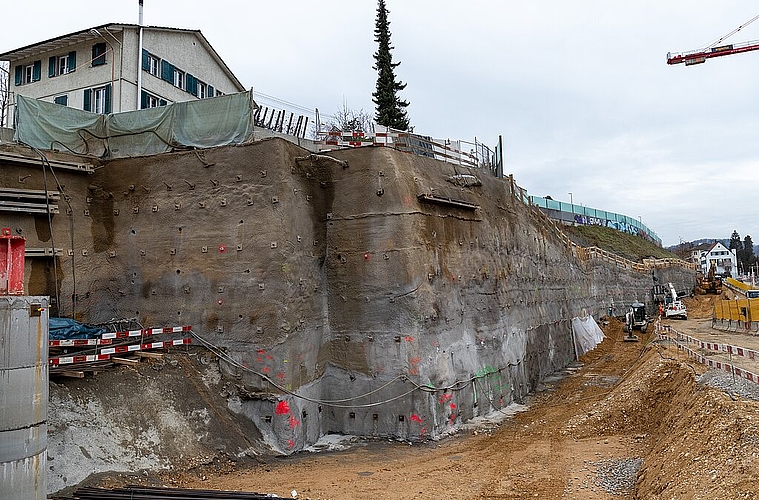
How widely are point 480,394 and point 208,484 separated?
380 inches

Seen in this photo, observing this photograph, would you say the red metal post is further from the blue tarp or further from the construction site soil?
the blue tarp

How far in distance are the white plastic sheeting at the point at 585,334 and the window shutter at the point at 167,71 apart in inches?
965

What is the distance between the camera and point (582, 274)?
35.1 meters

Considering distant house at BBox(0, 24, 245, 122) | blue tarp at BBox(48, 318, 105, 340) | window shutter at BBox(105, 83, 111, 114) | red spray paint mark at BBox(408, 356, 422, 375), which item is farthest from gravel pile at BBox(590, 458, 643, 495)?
window shutter at BBox(105, 83, 111, 114)

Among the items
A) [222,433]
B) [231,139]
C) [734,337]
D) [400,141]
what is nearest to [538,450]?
[222,433]

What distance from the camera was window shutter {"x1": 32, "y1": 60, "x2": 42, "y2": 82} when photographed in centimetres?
2888

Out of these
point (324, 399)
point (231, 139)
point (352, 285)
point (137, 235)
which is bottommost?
point (324, 399)

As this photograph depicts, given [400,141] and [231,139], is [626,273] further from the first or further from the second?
[231,139]

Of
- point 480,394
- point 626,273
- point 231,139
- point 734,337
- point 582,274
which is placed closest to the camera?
point 231,139

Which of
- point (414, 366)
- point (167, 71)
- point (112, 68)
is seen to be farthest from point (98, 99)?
point (414, 366)

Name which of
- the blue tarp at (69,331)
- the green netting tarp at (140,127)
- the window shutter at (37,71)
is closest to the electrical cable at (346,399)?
the blue tarp at (69,331)

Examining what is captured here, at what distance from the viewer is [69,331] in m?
13.4

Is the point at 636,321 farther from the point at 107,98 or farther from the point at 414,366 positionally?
the point at 107,98

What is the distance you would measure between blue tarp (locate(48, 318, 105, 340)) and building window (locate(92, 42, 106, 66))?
17219 mm
